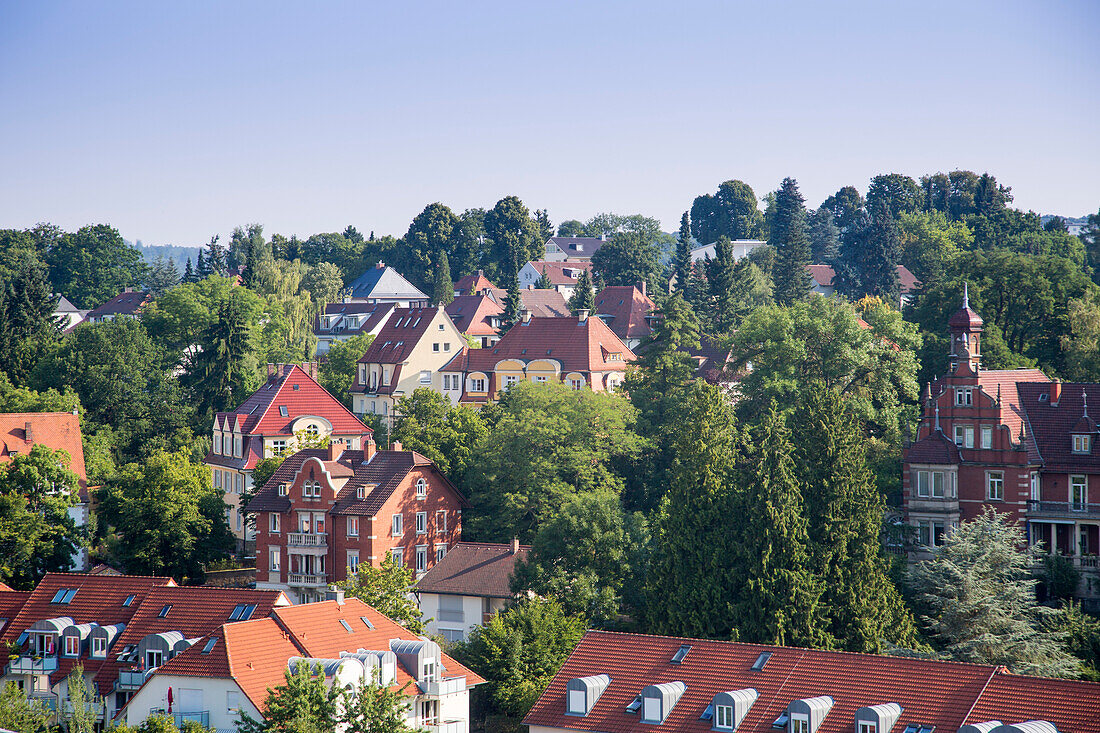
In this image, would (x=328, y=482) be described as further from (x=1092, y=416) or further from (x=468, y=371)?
(x=1092, y=416)

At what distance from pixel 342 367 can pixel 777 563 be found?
203 ft

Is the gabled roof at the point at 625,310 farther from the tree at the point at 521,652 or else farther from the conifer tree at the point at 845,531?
the tree at the point at 521,652

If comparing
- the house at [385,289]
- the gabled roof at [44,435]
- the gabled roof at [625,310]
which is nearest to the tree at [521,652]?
the gabled roof at [44,435]

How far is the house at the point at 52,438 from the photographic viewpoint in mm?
79438

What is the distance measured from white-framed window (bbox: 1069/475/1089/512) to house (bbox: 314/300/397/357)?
83.2 meters

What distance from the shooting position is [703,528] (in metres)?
57.1

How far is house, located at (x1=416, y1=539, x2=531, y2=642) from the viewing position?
64.8 meters

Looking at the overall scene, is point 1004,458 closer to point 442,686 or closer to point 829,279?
point 442,686

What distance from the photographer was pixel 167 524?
235 feet

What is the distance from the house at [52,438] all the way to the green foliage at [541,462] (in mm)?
22357

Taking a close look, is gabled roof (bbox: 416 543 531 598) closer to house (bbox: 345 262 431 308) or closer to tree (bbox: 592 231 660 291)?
tree (bbox: 592 231 660 291)

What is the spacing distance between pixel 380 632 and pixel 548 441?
23747 millimetres

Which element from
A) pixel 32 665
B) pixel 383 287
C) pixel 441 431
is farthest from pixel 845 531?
pixel 383 287

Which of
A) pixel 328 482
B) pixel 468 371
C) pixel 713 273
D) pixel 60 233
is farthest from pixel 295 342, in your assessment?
pixel 60 233
